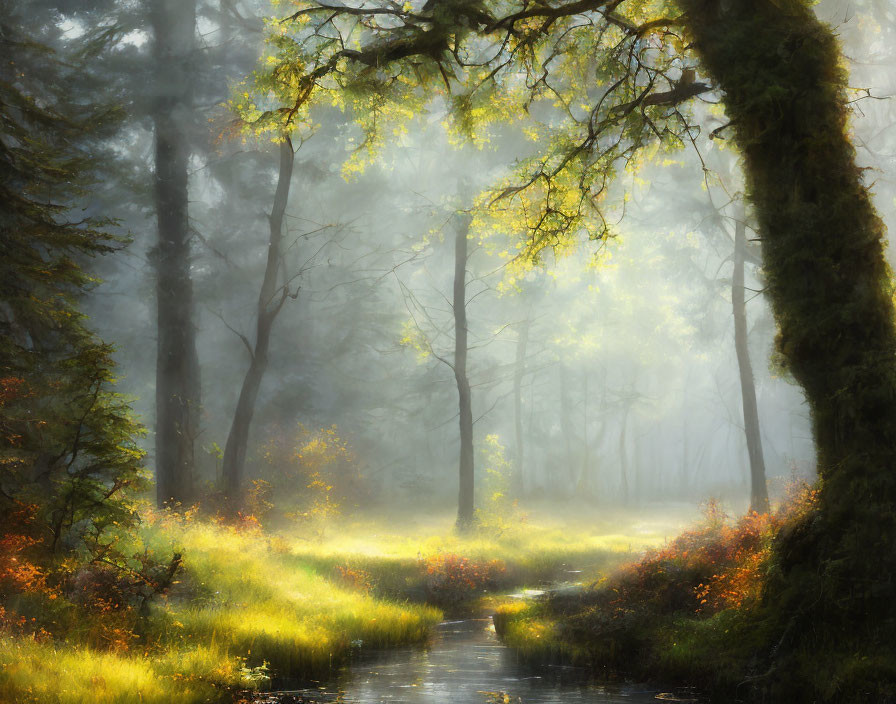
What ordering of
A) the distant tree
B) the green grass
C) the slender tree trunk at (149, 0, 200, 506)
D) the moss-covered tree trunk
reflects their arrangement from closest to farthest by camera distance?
the green grass < the moss-covered tree trunk < the distant tree < the slender tree trunk at (149, 0, 200, 506)

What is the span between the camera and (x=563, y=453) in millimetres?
53375

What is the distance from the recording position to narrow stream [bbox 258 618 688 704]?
741cm

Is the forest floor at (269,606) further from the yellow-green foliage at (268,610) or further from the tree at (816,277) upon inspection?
the tree at (816,277)

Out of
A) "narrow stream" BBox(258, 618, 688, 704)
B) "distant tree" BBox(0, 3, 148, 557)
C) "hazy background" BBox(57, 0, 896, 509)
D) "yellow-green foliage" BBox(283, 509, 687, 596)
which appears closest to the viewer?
"narrow stream" BBox(258, 618, 688, 704)

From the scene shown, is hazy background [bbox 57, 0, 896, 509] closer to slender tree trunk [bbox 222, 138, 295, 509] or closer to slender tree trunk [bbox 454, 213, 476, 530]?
slender tree trunk [bbox 454, 213, 476, 530]

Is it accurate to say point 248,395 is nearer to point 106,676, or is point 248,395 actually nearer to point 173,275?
point 173,275

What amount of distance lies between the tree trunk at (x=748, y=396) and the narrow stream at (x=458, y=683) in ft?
41.7

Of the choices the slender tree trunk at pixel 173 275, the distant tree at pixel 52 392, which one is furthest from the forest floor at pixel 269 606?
the slender tree trunk at pixel 173 275

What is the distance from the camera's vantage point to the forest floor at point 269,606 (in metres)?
6.61

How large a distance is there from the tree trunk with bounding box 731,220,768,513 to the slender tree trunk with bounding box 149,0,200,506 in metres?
15.5

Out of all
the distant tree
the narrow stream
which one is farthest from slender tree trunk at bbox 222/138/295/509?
the narrow stream

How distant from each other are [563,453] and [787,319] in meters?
47.4

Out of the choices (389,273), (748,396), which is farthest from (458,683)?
(389,273)

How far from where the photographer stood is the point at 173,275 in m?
18.8
